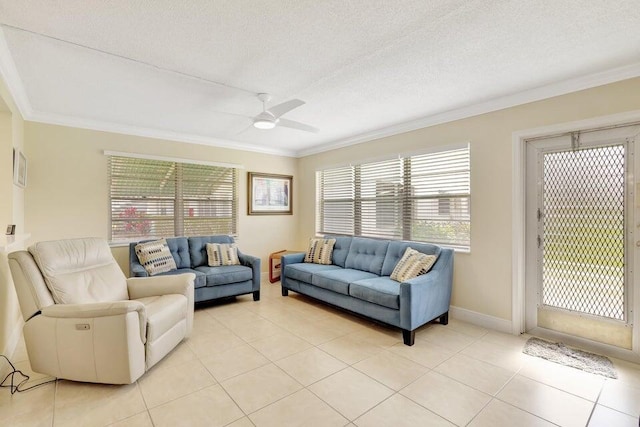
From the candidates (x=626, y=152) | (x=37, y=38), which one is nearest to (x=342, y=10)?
(x=37, y=38)

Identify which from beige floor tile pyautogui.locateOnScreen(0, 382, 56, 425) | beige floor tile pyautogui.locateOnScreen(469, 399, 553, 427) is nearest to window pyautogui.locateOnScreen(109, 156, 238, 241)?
beige floor tile pyautogui.locateOnScreen(0, 382, 56, 425)

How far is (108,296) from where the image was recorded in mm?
2787

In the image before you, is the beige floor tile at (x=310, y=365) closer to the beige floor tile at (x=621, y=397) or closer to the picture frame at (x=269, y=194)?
the beige floor tile at (x=621, y=397)

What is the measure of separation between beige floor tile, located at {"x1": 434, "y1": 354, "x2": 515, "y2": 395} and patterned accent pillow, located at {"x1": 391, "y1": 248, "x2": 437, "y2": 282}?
924mm

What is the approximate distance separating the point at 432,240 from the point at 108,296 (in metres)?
3.63

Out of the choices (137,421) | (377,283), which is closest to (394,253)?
(377,283)

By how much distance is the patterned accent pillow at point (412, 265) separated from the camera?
11.1 feet

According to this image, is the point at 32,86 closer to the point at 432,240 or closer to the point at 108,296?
the point at 108,296

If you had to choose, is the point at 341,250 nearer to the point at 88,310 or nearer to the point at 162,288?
the point at 162,288

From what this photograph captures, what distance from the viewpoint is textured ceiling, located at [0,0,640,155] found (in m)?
1.88

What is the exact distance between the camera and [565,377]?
2396 millimetres

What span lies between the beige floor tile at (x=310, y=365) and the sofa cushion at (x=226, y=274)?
5.64 feet

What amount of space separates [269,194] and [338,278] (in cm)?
266

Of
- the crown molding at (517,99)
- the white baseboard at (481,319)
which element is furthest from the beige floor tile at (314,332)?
the crown molding at (517,99)
